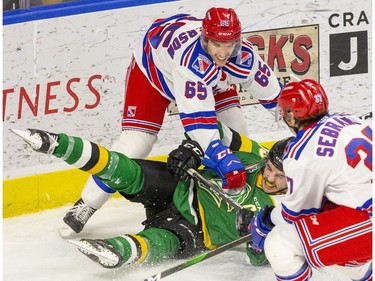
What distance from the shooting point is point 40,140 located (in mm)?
3953

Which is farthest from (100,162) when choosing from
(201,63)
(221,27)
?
(221,27)

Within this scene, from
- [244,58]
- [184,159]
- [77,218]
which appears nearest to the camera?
[184,159]

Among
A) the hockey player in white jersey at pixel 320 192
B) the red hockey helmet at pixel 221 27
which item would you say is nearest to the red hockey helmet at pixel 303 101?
the hockey player in white jersey at pixel 320 192

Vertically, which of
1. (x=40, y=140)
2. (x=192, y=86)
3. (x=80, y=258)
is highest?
(x=192, y=86)

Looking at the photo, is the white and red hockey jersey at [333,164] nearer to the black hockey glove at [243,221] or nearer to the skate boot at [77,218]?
the black hockey glove at [243,221]

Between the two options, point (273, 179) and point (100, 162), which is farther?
point (100, 162)

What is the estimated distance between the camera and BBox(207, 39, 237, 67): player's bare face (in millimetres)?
4320

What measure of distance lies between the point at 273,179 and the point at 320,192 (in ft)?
1.79

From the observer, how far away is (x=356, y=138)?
331cm

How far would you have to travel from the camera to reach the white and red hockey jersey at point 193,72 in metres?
4.33

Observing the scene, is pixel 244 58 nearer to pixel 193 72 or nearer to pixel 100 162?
pixel 193 72

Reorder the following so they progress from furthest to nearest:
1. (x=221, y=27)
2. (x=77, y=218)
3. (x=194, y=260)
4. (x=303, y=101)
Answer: (x=77, y=218) < (x=221, y=27) < (x=194, y=260) < (x=303, y=101)

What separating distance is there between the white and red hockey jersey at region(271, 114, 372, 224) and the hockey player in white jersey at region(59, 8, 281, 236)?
829 millimetres

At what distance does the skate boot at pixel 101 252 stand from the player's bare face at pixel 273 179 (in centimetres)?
58
